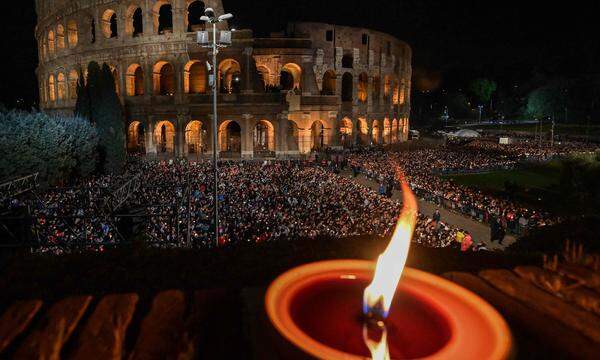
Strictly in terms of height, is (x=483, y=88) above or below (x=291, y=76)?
above

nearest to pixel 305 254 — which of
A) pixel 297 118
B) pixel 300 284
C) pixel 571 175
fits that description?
pixel 300 284

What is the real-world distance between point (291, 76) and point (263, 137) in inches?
282

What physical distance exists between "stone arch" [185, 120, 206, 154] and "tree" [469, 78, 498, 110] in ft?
Answer: 282

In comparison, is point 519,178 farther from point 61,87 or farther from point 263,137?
point 61,87

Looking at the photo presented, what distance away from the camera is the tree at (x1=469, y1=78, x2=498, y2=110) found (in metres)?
107

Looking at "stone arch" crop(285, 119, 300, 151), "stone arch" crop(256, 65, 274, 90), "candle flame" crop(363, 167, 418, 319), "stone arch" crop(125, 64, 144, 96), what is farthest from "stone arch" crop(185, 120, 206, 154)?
"candle flame" crop(363, 167, 418, 319)

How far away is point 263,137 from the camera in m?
46.3

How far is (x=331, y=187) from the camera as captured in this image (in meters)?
22.8

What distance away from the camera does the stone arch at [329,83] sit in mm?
46375

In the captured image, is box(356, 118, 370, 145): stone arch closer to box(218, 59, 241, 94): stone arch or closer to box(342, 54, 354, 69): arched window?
box(342, 54, 354, 69): arched window

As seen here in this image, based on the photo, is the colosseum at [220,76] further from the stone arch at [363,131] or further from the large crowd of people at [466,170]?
the large crowd of people at [466,170]

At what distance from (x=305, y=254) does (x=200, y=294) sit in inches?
45.9

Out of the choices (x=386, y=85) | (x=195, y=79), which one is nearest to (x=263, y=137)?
(x=195, y=79)

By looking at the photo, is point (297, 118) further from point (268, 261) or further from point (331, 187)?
point (268, 261)
